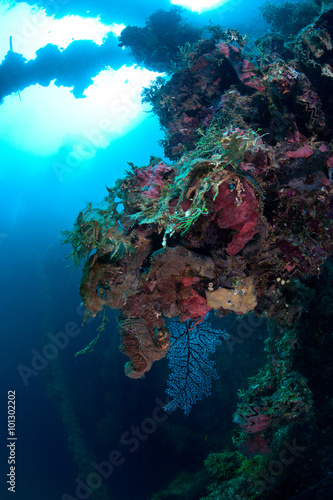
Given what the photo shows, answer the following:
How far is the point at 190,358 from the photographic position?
15.5ft

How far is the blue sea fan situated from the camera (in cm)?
469

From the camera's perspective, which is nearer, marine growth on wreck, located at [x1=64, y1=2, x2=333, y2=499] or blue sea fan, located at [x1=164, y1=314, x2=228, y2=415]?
marine growth on wreck, located at [x1=64, y1=2, x2=333, y2=499]

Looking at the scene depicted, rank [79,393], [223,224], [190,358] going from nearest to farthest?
[223,224] → [190,358] → [79,393]

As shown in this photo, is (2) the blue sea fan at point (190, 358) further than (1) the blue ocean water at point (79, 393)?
No

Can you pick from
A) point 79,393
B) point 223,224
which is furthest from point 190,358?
point 79,393

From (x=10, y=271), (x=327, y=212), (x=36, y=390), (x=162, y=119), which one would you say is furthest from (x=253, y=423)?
(x=10, y=271)

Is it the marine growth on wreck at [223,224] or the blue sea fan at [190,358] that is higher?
the marine growth on wreck at [223,224]

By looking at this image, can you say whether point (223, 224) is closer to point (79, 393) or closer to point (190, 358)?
point (190, 358)

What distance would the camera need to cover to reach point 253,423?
5.43 metres

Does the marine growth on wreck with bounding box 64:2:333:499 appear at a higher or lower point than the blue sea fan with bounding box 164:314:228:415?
higher

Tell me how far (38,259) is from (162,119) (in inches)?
1184

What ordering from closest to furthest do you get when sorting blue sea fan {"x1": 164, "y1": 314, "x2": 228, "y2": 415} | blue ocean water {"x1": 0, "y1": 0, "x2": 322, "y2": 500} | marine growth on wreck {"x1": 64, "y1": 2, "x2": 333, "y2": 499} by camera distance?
marine growth on wreck {"x1": 64, "y1": 2, "x2": 333, "y2": 499}, blue sea fan {"x1": 164, "y1": 314, "x2": 228, "y2": 415}, blue ocean water {"x1": 0, "y1": 0, "x2": 322, "y2": 500}

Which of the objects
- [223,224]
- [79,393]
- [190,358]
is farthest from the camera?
[79,393]

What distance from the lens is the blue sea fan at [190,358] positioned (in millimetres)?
4691
